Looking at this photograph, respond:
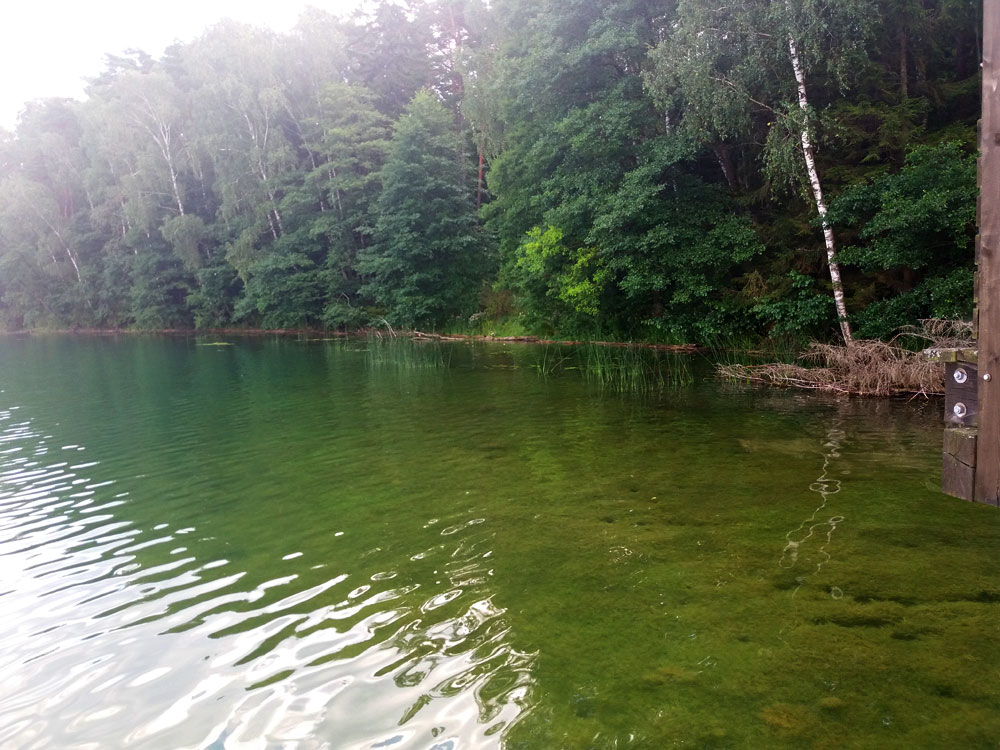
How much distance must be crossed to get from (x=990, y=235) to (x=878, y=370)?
7.68 m

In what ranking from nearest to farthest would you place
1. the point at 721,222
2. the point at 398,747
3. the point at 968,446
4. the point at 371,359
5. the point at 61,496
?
the point at 398,747 < the point at 968,446 < the point at 61,496 < the point at 721,222 < the point at 371,359

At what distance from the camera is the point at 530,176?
2242 centimetres

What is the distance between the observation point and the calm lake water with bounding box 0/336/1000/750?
2.78 metres

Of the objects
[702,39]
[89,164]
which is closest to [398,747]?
[702,39]

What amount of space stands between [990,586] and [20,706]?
492 centimetres

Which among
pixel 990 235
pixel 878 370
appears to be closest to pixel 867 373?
pixel 878 370

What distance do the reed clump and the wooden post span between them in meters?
6.57

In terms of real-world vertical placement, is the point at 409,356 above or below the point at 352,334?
below

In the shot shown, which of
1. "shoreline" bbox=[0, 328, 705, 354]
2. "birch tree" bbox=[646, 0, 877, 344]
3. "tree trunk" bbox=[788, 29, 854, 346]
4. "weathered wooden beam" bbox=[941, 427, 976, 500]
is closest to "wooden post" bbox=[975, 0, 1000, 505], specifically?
"weathered wooden beam" bbox=[941, 427, 976, 500]

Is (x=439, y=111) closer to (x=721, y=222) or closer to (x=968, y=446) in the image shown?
(x=721, y=222)

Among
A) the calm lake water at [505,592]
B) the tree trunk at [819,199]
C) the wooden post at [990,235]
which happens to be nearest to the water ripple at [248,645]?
the calm lake water at [505,592]

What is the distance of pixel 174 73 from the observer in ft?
138

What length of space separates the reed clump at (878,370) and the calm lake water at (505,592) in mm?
1584

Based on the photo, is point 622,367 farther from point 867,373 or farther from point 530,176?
point 530,176
